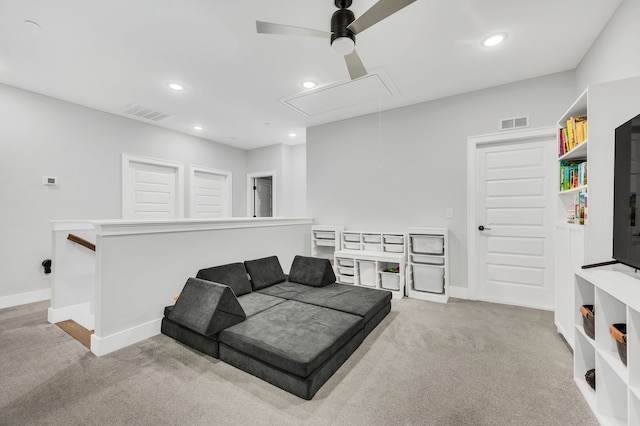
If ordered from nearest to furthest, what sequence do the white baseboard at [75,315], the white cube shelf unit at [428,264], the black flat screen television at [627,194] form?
the black flat screen television at [627,194] < the white baseboard at [75,315] < the white cube shelf unit at [428,264]

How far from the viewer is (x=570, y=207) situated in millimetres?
2471

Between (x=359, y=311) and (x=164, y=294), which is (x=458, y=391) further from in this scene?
(x=164, y=294)

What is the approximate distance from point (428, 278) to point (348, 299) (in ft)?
4.72

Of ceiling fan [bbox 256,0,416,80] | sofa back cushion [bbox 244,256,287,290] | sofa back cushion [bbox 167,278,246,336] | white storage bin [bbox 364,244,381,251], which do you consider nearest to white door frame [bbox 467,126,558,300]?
white storage bin [bbox 364,244,381,251]

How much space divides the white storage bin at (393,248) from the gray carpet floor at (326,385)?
1414 millimetres

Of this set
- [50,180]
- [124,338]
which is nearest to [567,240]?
[124,338]

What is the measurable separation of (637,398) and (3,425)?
3039mm

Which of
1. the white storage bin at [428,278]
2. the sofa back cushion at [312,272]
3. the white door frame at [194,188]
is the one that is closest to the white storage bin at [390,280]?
the white storage bin at [428,278]

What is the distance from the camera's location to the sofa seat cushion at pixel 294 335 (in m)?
1.65

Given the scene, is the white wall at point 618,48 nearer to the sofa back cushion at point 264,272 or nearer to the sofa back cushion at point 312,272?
the sofa back cushion at point 312,272

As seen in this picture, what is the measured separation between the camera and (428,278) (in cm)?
351

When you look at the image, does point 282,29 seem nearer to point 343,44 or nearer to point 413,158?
point 343,44

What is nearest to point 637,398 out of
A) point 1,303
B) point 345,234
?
point 345,234

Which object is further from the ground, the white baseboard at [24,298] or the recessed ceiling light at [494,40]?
the recessed ceiling light at [494,40]
